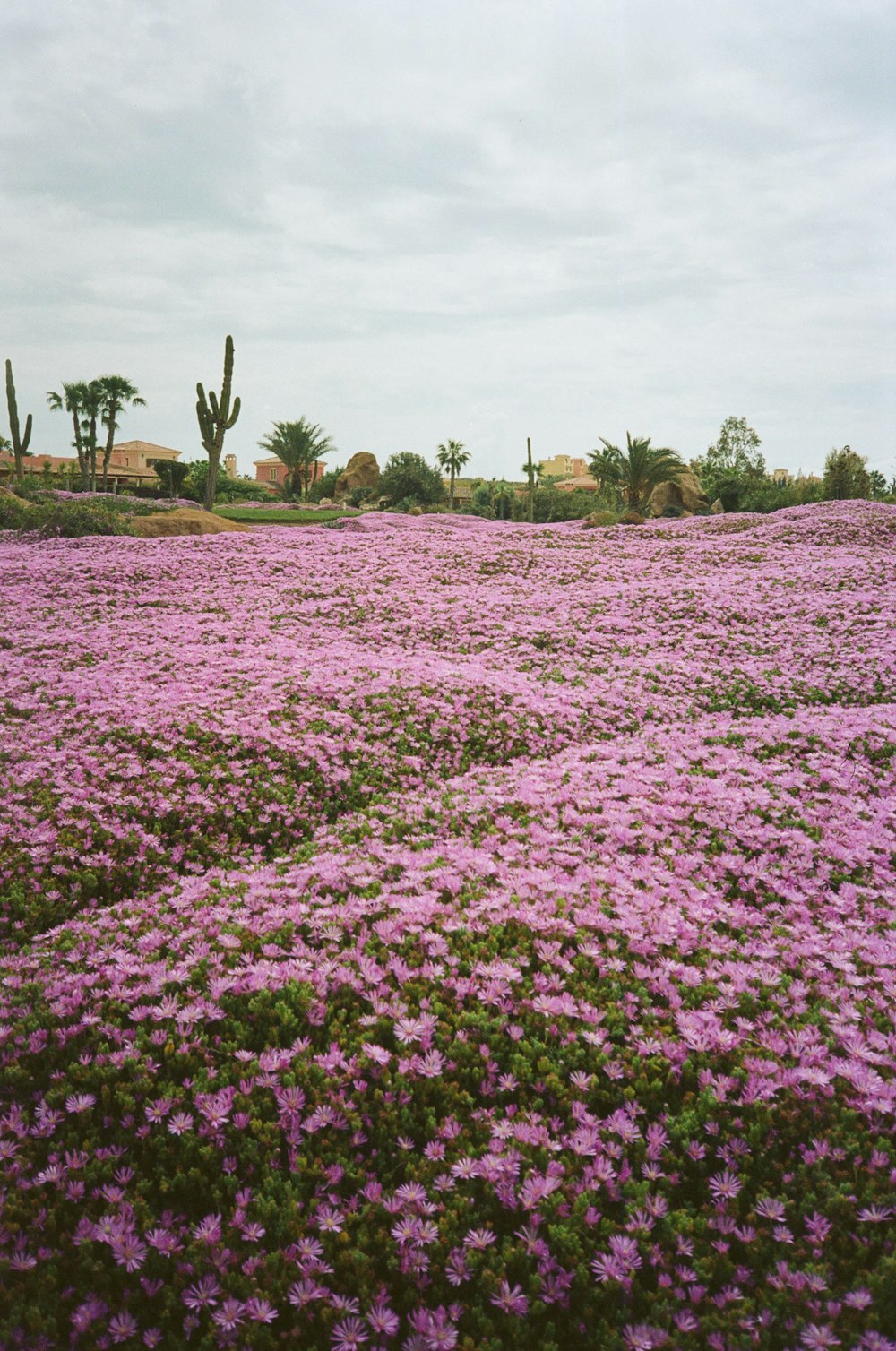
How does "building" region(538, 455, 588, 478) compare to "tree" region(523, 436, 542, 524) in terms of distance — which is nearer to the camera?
→ "tree" region(523, 436, 542, 524)

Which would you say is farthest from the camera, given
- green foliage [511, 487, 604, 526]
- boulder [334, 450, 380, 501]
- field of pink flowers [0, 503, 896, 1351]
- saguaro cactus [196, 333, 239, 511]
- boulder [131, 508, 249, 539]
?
boulder [334, 450, 380, 501]

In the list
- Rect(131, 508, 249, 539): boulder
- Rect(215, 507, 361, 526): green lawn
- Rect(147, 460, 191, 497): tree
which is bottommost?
Rect(131, 508, 249, 539): boulder

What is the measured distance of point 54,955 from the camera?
4688mm

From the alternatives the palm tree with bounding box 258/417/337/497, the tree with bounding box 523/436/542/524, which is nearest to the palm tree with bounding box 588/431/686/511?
the tree with bounding box 523/436/542/524

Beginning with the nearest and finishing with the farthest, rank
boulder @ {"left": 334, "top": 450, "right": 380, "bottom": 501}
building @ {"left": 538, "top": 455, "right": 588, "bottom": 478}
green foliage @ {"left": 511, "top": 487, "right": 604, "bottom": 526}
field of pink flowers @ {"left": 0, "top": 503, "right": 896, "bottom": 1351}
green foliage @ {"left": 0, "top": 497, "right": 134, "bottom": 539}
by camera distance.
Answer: field of pink flowers @ {"left": 0, "top": 503, "right": 896, "bottom": 1351}, green foliage @ {"left": 0, "top": 497, "right": 134, "bottom": 539}, green foliage @ {"left": 511, "top": 487, "right": 604, "bottom": 526}, boulder @ {"left": 334, "top": 450, "right": 380, "bottom": 501}, building @ {"left": 538, "top": 455, "right": 588, "bottom": 478}

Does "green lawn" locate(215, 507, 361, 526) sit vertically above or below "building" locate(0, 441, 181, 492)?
below

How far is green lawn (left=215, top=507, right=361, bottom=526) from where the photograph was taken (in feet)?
140

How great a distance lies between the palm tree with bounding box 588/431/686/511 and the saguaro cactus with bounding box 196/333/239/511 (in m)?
19.1

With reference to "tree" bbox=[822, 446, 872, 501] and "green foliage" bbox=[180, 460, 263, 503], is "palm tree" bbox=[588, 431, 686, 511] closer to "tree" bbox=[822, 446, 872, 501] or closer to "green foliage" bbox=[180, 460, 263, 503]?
"tree" bbox=[822, 446, 872, 501]

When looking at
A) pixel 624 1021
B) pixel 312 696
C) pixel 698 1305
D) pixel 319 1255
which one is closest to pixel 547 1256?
pixel 698 1305

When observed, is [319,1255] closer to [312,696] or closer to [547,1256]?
[547,1256]

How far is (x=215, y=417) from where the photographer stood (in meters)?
38.3

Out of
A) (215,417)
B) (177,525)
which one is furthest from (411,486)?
(177,525)

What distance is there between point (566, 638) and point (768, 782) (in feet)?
19.7
